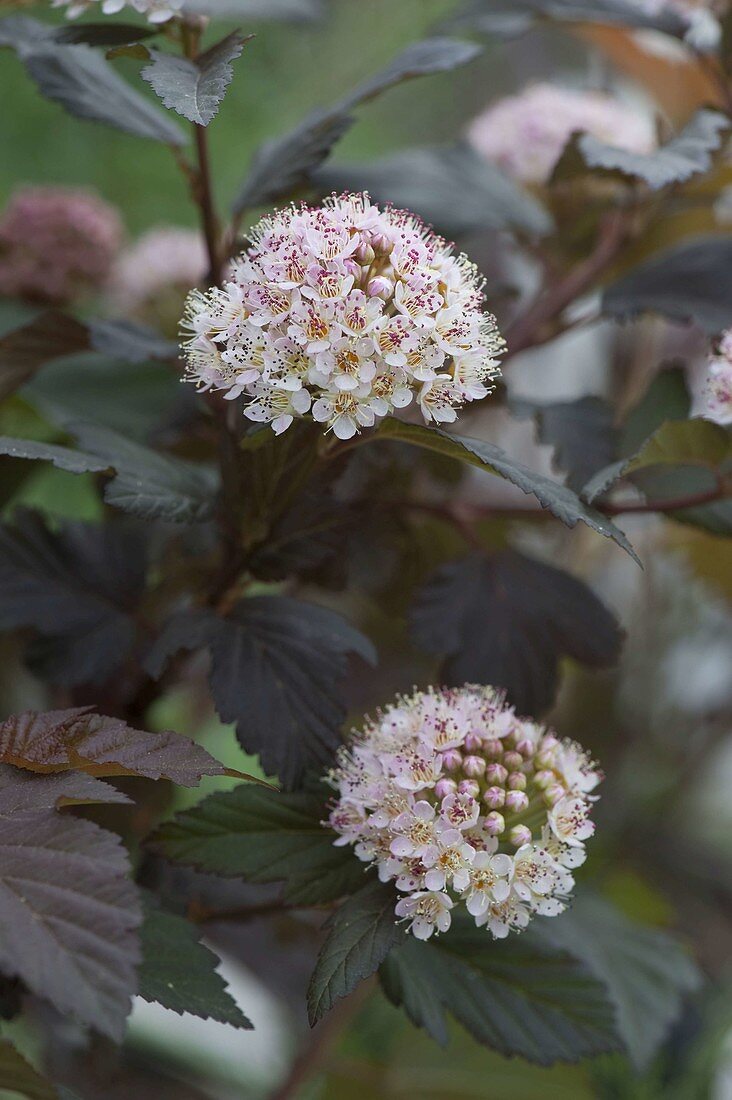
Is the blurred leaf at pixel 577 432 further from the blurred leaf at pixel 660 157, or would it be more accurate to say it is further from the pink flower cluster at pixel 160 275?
the pink flower cluster at pixel 160 275

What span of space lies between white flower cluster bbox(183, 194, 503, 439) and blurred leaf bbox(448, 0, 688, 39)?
15.0 inches

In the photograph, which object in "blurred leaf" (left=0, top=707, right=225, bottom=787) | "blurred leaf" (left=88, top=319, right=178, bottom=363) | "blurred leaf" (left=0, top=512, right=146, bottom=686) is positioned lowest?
"blurred leaf" (left=0, top=707, right=225, bottom=787)

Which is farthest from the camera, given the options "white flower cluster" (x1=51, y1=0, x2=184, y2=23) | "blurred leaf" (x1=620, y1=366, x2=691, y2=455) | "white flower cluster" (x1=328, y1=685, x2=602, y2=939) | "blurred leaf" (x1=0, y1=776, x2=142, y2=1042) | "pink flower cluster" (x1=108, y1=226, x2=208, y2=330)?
"pink flower cluster" (x1=108, y1=226, x2=208, y2=330)

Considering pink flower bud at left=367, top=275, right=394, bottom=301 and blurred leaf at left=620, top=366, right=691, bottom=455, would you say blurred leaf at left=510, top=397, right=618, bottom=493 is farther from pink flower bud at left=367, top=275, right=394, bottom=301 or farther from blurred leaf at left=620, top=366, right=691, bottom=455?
pink flower bud at left=367, top=275, right=394, bottom=301

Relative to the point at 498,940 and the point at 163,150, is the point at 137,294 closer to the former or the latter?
the point at 163,150

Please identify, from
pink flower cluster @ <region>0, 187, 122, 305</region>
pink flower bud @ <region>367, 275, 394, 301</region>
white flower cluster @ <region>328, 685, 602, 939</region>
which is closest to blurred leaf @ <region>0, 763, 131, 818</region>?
white flower cluster @ <region>328, 685, 602, 939</region>

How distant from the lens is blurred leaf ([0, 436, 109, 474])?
0.44 meters

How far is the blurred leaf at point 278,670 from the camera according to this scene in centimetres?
48

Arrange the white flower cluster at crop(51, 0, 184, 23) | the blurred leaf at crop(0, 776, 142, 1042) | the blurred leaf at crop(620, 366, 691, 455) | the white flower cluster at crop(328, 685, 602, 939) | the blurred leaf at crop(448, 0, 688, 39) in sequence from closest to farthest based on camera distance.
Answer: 1. the blurred leaf at crop(0, 776, 142, 1042)
2. the white flower cluster at crop(328, 685, 602, 939)
3. the white flower cluster at crop(51, 0, 184, 23)
4. the blurred leaf at crop(620, 366, 691, 455)
5. the blurred leaf at crop(448, 0, 688, 39)

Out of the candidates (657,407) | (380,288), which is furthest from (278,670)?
(657,407)

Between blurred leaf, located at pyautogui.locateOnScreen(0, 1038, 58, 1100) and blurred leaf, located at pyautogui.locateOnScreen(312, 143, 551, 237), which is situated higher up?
blurred leaf, located at pyautogui.locateOnScreen(312, 143, 551, 237)

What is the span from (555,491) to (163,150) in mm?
1062

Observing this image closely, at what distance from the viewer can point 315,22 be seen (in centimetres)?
78

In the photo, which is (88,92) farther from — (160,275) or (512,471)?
(512,471)
